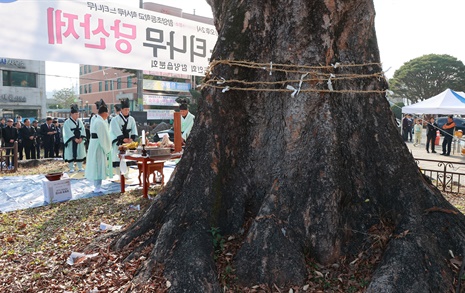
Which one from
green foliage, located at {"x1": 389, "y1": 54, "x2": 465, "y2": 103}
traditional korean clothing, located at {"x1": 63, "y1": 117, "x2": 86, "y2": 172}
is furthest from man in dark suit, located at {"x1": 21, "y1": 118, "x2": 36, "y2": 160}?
green foliage, located at {"x1": 389, "y1": 54, "x2": 465, "y2": 103}

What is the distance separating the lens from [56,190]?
7152mm

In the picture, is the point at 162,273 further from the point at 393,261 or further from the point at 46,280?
the point at 393,261

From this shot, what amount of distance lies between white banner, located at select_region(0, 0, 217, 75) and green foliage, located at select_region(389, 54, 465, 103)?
1571 inches

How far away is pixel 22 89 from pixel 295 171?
38.8 metres

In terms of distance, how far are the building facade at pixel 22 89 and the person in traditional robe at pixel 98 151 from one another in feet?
101

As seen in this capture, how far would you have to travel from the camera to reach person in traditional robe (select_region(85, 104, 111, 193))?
823 centimetres

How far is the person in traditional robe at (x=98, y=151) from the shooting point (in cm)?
823

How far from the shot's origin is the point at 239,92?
11.5 ft

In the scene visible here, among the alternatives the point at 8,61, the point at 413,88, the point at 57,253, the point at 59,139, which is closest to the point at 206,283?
the point at 57,253

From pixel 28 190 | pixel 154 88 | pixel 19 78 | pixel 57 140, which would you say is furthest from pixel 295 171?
pixel 19 78

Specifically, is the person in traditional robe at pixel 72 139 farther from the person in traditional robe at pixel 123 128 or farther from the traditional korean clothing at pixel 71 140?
the person in traditional robe at pixel 123 128

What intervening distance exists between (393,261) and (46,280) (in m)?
2.94

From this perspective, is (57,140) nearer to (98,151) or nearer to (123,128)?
(123,128)

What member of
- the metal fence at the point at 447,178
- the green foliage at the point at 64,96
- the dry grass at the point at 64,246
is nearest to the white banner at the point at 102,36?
the dry grass at the point at 64,246
